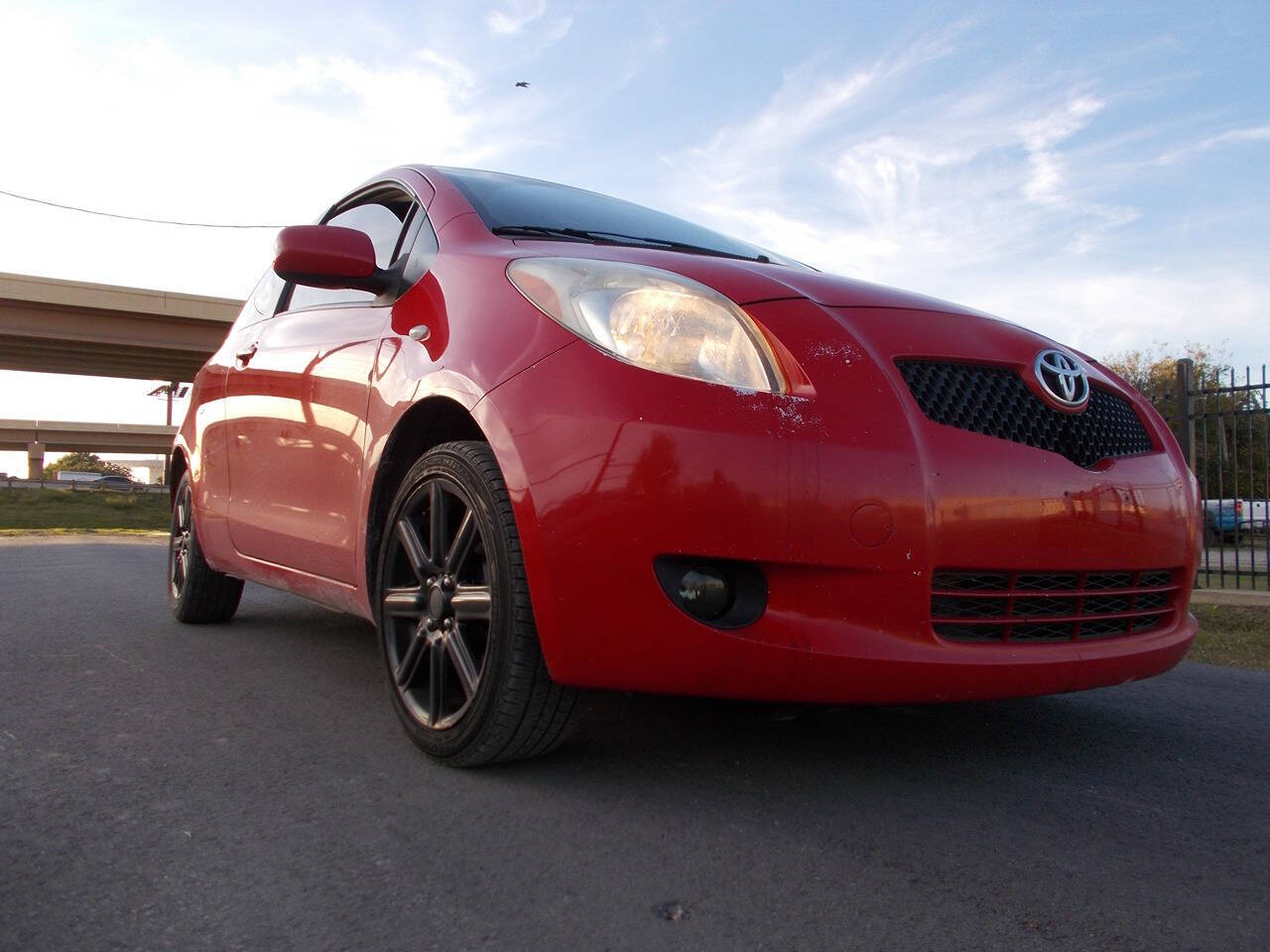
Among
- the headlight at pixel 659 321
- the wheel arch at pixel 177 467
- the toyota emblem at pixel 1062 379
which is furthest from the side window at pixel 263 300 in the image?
the toyota emblem at pixel 1062 379

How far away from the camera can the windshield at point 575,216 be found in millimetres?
3105

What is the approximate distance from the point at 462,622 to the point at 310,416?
114 cm

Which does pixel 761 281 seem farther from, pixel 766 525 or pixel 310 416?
pixel 310 416

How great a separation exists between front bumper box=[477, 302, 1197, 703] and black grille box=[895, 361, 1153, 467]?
0.08 metres

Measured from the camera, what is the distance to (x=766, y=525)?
2.11 metres

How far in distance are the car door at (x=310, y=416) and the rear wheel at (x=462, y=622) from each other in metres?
0.33

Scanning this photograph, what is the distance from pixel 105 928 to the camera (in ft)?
5.43

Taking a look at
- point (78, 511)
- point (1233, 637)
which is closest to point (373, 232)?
point (1233, 637)

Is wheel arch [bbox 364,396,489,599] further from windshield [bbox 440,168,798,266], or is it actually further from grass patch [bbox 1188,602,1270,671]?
grass patch [bbox 1188,602,1270,671]

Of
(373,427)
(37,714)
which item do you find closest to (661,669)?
(373,427)

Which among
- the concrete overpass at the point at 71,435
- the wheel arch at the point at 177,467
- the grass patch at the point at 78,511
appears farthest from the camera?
the concrete overpass at the point at 71,435

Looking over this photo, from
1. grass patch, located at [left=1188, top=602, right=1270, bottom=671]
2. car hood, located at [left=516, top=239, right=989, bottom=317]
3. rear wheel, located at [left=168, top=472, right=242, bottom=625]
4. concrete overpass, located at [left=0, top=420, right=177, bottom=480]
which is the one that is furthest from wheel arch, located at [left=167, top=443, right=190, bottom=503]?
concrete overpass, located at [left=0, top=420, right=177, bottom=480]

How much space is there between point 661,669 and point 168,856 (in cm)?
94

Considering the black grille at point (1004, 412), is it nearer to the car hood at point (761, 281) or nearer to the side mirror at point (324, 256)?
the car hood at point (761, 281)
